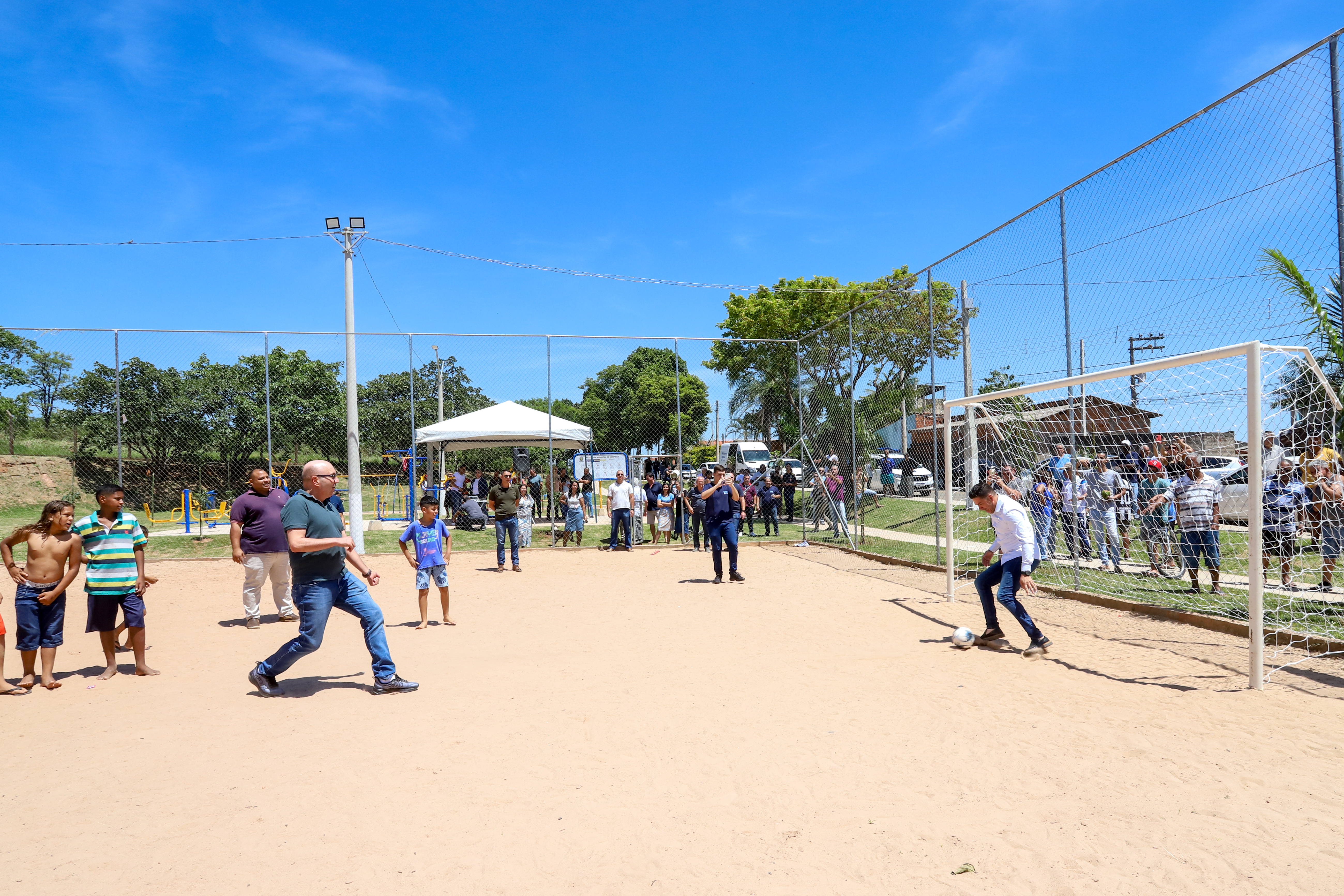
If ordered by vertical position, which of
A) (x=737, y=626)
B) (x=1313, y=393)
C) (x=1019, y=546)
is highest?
(x=1313, y=393)

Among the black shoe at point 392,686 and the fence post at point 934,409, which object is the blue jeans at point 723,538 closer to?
the fence post at point 934,409

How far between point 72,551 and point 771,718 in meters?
5.43

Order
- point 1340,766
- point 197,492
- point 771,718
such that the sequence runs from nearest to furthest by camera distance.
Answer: point 1340,766 → point 771,718 → point 197,492

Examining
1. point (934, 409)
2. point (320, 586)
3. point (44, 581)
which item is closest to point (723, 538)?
point (934, 409)

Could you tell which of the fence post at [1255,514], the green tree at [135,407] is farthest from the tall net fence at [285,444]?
the fence post at [1255,514]

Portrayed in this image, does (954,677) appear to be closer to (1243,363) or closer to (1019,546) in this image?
(1019,546)

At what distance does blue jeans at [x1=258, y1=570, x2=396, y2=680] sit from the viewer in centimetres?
578

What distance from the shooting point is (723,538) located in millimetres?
11930

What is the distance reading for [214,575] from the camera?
13.0m

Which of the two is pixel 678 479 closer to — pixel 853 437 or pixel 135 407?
pixel 853 437

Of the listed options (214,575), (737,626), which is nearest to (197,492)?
(214,575)

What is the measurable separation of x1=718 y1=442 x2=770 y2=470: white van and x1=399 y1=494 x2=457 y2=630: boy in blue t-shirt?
1977cm

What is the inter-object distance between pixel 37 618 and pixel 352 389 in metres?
10.00

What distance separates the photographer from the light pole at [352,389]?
15.2 m
